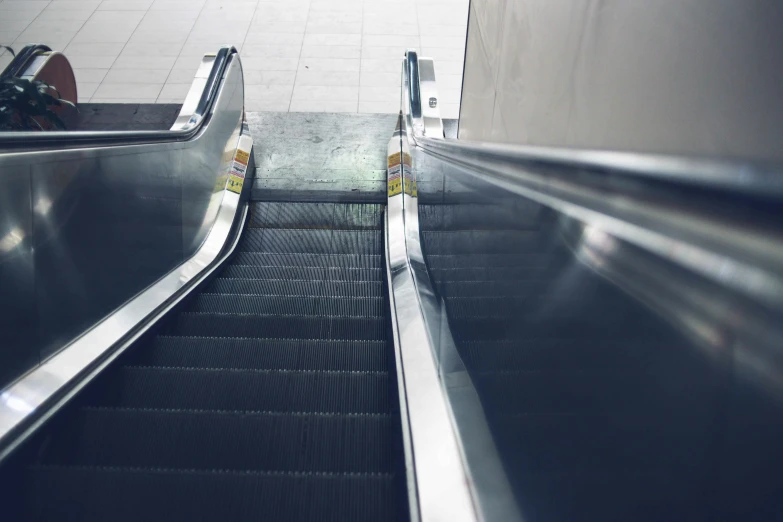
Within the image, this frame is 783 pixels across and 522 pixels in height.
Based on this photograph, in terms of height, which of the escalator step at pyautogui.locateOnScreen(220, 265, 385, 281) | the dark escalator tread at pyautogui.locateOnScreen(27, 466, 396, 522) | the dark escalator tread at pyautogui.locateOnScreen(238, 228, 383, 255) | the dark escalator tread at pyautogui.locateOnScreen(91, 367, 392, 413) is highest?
the dark escalator tread at pyautogui.locateOnScreen(238, 228, 383, 255)

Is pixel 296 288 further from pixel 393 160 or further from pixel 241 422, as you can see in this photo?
pixel 393 160

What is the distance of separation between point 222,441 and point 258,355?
2.41ft

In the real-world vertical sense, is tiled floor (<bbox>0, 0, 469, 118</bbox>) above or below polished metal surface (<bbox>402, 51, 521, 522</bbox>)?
above

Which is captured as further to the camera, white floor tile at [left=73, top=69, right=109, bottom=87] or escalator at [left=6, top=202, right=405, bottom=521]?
white floor tile at [left=73, top=69, right=109, bottom=87]

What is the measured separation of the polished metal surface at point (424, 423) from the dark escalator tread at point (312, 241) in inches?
50.6

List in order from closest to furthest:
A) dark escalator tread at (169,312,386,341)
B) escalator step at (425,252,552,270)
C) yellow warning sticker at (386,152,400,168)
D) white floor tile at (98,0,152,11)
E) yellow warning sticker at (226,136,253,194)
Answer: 1. escalator step at (425,252,552,270)
2. dark escalator tread at (169,312,386,341)
3. yellow warning sticker at (226,136,253,194)
4. yellow warning sticker at (386,152,400,168)
5. white floor tile at (98,0,152,11)

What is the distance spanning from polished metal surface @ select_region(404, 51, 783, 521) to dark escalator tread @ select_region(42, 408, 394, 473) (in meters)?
0.69

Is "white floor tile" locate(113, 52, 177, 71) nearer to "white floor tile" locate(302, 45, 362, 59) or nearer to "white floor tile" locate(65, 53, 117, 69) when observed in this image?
"white floor tile" locate(65, 53, 117, 69)

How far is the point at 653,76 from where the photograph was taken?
5.58ft

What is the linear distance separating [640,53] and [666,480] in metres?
1.56

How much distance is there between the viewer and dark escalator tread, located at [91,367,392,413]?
85.5 inches

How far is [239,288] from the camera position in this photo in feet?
11.9

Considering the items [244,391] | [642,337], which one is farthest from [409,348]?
[642,337]

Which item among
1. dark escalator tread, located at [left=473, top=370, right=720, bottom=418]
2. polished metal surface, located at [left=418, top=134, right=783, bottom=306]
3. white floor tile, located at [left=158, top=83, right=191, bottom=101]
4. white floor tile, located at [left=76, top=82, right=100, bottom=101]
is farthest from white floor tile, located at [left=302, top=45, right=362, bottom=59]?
polished metal surface, located at [left=418, top=134, right=783, bottom=306]
